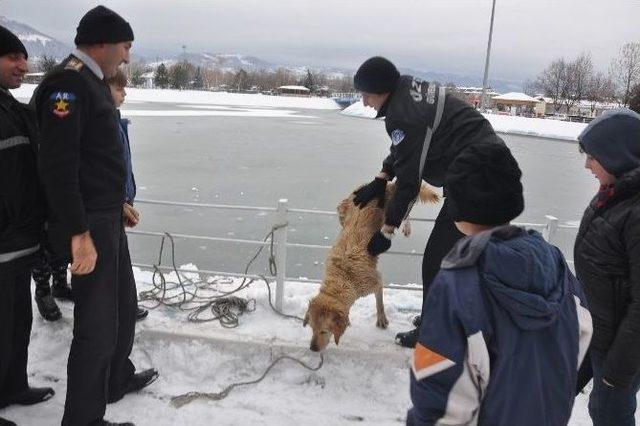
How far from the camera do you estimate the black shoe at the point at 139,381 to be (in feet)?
10.6

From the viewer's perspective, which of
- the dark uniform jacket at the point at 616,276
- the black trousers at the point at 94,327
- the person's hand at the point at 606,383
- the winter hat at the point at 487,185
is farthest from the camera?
the black trousers at the point at 94,327

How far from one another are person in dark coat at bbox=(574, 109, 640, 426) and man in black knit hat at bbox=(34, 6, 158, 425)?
2.34 meters

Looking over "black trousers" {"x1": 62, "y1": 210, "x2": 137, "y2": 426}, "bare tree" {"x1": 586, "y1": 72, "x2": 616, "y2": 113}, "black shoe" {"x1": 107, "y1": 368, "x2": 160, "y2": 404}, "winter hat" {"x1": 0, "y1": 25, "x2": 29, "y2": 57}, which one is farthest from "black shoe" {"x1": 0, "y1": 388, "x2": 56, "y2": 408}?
"bare tree" {"x1": 586, "y1": 72, "x2": 616, "y2": 113}

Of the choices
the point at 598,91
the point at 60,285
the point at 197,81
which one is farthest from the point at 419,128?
the point at 197,81

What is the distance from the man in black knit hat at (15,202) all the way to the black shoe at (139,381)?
60cm

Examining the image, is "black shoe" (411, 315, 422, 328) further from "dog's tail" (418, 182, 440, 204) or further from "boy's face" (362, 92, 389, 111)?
"boy's face" (362, 92, 389, 111)

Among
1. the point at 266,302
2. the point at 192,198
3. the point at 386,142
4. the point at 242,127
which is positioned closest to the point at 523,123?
the point at 386,142

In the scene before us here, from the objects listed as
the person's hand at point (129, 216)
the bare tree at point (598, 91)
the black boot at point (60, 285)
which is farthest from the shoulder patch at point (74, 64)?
the bare tree at point (598, 91)

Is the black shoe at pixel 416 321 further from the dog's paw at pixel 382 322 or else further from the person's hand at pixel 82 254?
the person's hand at pixel 82 254

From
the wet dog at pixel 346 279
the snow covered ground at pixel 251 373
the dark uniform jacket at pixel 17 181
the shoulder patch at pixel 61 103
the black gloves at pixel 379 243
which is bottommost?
the snow covered ground at pixel 251 373

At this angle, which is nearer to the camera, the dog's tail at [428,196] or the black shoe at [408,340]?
the black shoe at [408,340]

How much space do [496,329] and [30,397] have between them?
3005 mm

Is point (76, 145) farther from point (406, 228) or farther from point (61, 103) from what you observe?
point (406, 228)

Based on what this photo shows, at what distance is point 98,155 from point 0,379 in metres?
1.51
